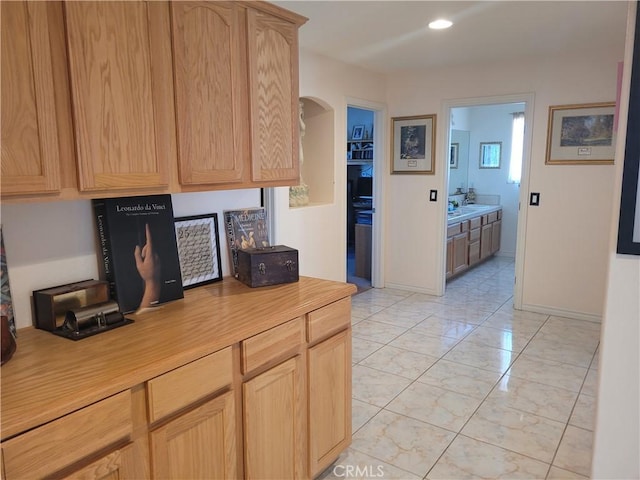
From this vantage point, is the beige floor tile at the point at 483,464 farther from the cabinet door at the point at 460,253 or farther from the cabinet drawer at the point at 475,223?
the cabinet drawer at the point at 475,223

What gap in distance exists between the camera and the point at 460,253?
5738mm

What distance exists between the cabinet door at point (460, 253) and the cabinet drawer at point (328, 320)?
12.2 feet

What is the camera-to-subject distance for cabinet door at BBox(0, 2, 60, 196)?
122cm

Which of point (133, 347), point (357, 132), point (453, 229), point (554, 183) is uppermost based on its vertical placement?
point (357, 132)

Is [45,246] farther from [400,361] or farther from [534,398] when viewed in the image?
[534,398]

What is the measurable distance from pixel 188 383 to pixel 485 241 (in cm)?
578

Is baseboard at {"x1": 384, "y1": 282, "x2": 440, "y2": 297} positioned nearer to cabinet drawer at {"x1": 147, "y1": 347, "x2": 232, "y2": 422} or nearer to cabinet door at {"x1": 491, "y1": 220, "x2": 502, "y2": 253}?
cabinet door at {"x1": 491, "y1": 220, "x2": 502, "y2": 253}

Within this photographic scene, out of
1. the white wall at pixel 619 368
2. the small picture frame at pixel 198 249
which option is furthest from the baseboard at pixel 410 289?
the white wall at pixel 619 368

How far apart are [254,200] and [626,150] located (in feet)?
5.36

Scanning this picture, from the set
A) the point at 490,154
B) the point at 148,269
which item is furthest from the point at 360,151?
the point at 148,269

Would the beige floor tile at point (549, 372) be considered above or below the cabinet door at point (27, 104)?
below

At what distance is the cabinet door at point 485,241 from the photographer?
20.9 ft

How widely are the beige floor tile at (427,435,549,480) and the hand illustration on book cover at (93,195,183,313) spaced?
4.89 ft

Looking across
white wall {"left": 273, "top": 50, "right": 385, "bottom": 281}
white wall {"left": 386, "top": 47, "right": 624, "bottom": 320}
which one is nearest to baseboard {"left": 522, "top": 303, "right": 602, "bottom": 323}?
white wall {"left": 386, "top": 47, "right": 624, "bottom": 320}
